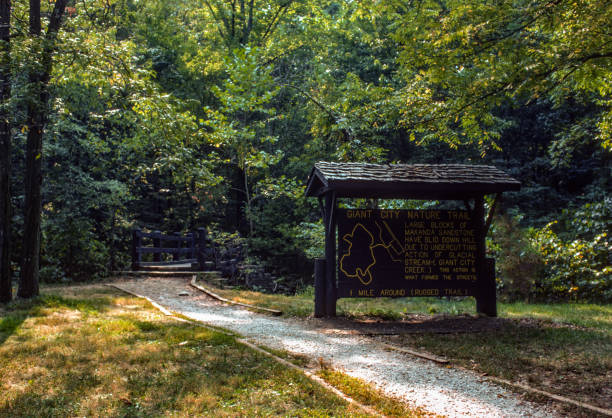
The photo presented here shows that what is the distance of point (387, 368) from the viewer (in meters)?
5.57

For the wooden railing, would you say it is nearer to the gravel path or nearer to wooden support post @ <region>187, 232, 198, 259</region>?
wooden support post @ <region>187, 232, 198, 259</region>

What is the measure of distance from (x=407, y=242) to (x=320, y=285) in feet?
6.22

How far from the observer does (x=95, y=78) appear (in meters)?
10.5

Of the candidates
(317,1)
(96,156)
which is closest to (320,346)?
(96,156)

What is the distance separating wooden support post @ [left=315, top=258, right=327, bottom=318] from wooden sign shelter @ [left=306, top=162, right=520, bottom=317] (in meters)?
0.02

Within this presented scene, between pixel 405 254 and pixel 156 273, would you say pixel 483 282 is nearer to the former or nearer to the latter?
pixel 405 254

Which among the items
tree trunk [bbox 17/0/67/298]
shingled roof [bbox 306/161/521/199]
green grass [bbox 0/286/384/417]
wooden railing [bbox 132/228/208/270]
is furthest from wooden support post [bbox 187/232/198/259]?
green grass [bbox 0/286/384/417]

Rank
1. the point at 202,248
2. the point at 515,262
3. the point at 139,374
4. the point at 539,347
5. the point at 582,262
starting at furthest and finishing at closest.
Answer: the point at 202,248 → the point at 515,262 → the point at 582,262 → the point at 539,347 → the point at 139,374

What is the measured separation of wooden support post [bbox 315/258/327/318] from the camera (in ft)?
29.9

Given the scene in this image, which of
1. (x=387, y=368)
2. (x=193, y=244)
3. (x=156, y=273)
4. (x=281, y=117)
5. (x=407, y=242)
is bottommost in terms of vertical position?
(x=387, y=368)

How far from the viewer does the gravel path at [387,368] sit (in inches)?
170

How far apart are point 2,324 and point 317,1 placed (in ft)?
75.2

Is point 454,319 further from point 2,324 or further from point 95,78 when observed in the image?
point 95,78

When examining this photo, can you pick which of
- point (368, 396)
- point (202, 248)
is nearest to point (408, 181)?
point (368, 396)
